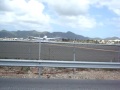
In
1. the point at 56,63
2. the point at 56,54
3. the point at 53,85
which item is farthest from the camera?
the point at 56,54

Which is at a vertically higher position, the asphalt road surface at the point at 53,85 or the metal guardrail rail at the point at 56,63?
the metal guardrail rail at the point at 56,63

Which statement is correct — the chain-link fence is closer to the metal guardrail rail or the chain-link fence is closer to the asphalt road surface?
the metal guardrail rail

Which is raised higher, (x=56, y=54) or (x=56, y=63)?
(x=56, y=63)

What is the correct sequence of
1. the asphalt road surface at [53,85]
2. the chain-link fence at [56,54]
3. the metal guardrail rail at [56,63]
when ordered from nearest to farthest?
the asphalt road surface at [53,85] → the metal guardrail rail at [56,63] → the chain-link fence at [56,54]

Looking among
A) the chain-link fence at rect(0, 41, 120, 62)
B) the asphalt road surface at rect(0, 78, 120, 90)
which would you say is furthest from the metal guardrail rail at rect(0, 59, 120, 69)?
the chain-link fence at rect(0, 41, 120, 62)

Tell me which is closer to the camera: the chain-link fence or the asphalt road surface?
the asphalt road surface

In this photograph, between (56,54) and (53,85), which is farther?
(56,54)

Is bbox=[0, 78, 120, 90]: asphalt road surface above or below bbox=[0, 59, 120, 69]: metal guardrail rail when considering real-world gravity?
below

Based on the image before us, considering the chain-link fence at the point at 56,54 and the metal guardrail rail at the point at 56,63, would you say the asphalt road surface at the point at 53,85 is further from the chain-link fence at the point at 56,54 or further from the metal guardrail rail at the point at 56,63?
the chain-link fence at the point at 56,54

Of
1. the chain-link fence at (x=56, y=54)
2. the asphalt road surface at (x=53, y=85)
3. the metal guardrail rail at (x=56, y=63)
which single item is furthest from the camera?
the chain-link fence at (x=56, y=54)

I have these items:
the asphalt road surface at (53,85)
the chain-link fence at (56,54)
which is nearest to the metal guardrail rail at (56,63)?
the asphalt road surface at (53,85)

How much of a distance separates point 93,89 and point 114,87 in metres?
0.94

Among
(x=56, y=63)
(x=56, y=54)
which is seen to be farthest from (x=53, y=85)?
(x=56, y=54)

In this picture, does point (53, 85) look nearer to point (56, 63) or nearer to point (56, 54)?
point (56, 63)
